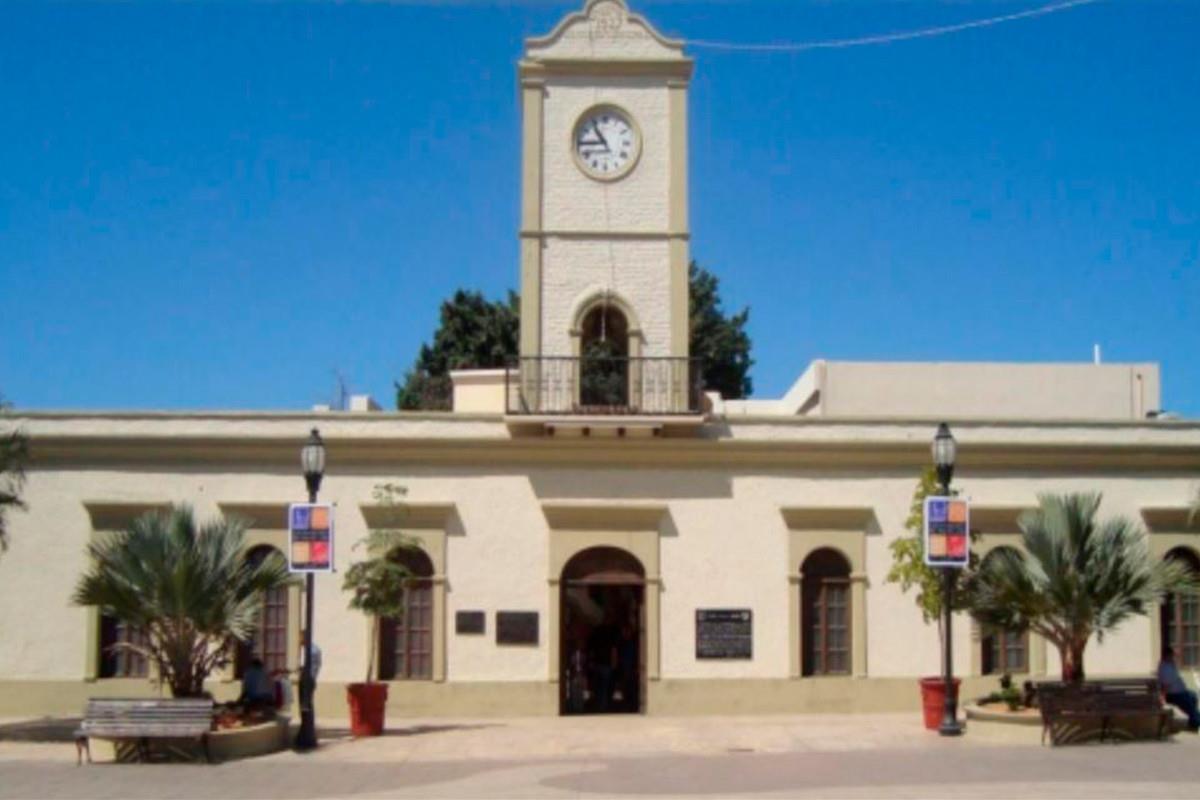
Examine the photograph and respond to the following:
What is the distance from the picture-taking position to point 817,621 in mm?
25719

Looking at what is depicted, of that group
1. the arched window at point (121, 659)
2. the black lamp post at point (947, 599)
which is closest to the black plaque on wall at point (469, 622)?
the arched window at point (121, 659)

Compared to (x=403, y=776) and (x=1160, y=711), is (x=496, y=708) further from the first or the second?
(x=1160, y=711)

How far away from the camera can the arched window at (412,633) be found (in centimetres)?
2527

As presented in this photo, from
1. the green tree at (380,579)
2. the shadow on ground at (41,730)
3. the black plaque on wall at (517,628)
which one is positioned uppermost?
the green tree at (380,579)

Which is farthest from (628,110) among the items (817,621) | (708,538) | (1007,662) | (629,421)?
(1007,662)

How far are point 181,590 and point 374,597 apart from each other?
3.28m

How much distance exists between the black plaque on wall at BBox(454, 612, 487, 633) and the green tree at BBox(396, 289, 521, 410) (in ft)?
92.9

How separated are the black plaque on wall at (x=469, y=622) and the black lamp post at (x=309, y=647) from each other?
14.2 ft

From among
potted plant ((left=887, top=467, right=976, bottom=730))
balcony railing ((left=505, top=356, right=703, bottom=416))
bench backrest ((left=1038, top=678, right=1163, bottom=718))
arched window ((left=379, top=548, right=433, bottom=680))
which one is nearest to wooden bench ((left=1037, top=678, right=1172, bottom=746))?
bench backrest ((left=1038, top=678, right=1163, bottom=718))

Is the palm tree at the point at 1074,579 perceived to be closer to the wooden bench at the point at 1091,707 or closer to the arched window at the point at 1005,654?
the wooden bench at the point at 1091,707

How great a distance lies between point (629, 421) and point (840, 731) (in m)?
5.98

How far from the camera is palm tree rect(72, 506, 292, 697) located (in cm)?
1994

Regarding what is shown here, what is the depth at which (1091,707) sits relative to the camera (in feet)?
65.4

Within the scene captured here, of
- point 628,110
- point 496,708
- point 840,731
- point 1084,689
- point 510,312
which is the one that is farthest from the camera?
point 510,312
